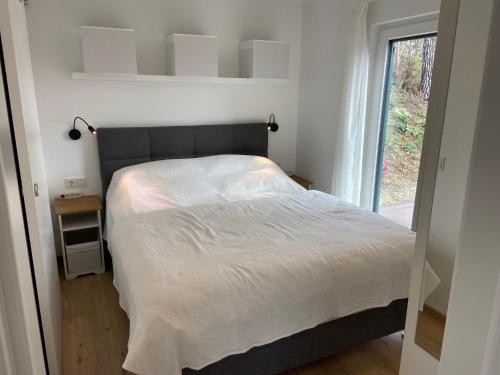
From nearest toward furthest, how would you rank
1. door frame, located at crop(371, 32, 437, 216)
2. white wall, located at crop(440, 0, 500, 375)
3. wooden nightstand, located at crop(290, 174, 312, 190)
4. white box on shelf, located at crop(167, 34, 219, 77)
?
white wall, located at crop(440, 0, 500, 375) < door frame, located at crop(371, 32, 437, 216) < white box on shelf, located at crop(167, 34, 219, 77) < wooden nightstand, located at crop(290, 174, 312, 190)

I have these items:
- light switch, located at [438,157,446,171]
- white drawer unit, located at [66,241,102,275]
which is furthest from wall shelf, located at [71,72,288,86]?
light switch, located at [438,157,446,171]

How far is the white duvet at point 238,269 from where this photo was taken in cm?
162

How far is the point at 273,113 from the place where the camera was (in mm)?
4051

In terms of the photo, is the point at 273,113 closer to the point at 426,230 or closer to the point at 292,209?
the point at 292,209

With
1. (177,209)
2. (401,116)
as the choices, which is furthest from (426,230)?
(401,116)

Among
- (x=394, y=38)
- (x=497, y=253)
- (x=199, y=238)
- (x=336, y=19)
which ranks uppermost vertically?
(x=336, y=19)

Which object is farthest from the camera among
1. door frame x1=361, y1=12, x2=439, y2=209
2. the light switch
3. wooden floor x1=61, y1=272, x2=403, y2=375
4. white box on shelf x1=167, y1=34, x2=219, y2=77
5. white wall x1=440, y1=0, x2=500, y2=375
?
white box on shelf x1=167, y1=34, x2=219, y2=77

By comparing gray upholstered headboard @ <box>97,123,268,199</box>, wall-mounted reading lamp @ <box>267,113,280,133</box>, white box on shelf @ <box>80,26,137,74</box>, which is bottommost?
gray upholstered headboard @ <box>97,123,268,199</box>

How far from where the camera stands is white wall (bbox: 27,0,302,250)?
3.04 m

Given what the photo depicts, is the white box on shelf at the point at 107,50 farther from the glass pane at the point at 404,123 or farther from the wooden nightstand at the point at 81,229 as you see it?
the glass pane at the point at 404,123

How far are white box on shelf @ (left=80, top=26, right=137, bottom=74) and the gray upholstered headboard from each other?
1.71 feet

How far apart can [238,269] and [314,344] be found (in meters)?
0.60

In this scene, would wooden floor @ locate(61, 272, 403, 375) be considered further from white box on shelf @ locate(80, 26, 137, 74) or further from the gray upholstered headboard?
white box on shelf @ locate(80, 26, 137, 74)

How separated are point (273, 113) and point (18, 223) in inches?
143
